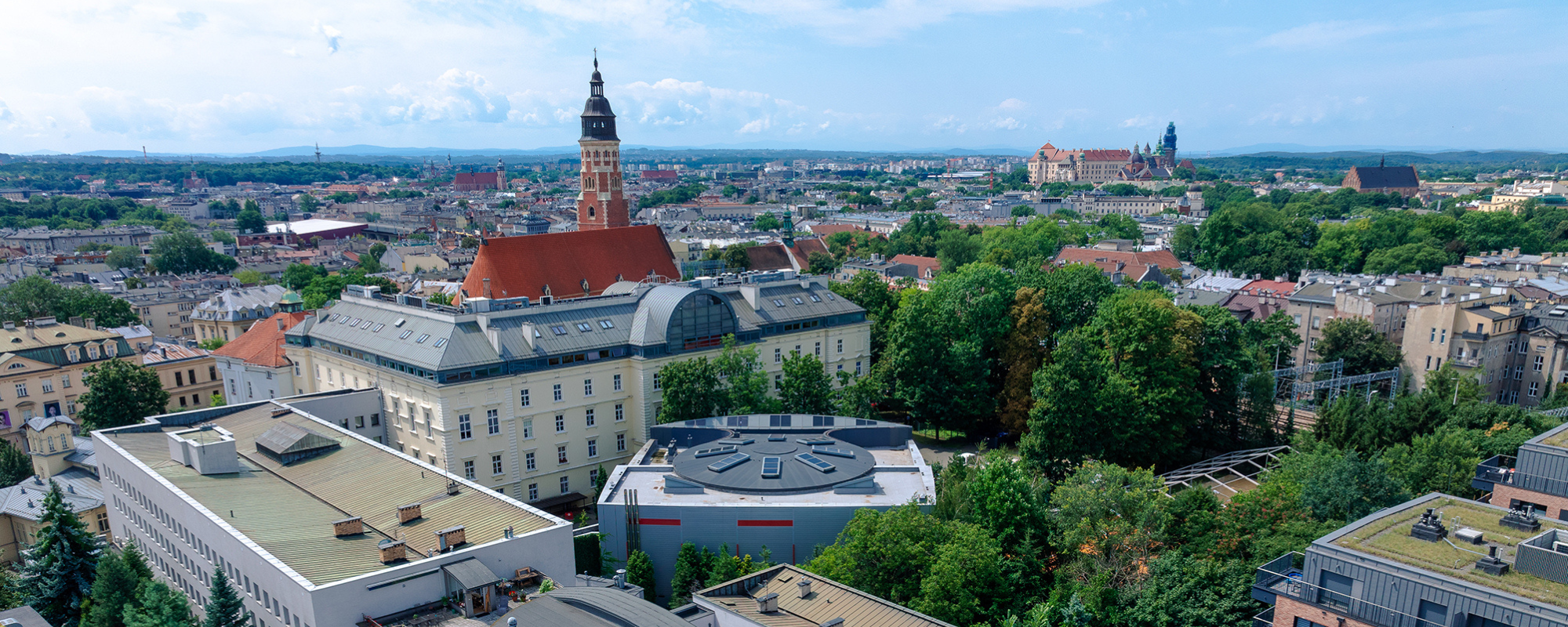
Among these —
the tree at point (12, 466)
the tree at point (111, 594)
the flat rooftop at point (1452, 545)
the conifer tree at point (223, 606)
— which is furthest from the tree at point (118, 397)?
the flat rooftop at point (1452, 545)

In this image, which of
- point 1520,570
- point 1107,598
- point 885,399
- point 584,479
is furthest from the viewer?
point 885,399

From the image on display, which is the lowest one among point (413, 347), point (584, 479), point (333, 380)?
point (584, 479)

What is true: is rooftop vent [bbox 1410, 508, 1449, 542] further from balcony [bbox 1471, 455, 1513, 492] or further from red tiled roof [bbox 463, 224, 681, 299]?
red tiled roof [bbox 463, 224, 681, 299]

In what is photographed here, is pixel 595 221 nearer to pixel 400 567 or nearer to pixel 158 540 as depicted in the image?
pixel 158 540

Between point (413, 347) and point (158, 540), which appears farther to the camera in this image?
point (413, 347)

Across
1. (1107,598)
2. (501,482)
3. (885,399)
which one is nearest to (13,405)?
(501,482)

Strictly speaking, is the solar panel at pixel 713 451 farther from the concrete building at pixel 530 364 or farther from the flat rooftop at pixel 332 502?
the flat rooftop at pixel 332 502
